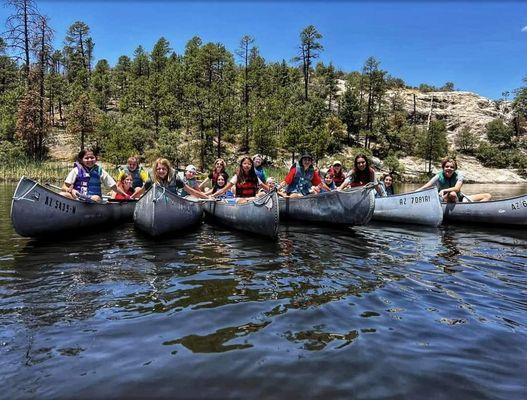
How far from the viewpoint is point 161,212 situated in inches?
337

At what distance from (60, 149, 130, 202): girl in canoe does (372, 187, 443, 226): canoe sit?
711cm

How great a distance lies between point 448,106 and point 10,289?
260 feet

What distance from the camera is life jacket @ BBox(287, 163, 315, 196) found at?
11296 millimetres

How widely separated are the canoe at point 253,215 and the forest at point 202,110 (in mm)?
26795

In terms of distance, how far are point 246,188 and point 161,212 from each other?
253 centimetres

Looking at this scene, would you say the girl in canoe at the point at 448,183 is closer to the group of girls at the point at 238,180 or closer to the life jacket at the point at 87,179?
the group of girls at the point at 238,180

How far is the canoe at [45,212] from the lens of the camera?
301 inches

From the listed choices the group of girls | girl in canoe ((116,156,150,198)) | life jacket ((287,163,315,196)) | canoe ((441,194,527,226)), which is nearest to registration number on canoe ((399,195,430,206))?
the group of girls

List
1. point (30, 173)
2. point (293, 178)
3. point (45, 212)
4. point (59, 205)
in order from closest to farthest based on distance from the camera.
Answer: point (45, 212)
point (59, 205)
point (293, 178)
point (30, 173)

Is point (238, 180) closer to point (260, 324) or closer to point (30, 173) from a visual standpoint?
point (260, 324)

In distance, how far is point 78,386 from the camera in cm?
296

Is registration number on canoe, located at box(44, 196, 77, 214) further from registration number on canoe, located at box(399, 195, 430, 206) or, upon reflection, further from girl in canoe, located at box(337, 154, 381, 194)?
registration number on canoe, located at box(399, 195, 430, 206)

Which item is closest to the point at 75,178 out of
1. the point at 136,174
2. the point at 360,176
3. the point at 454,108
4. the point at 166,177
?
the point at 166,177

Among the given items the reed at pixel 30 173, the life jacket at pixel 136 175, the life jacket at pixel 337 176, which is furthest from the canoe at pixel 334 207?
the reed at pixel 30 173
